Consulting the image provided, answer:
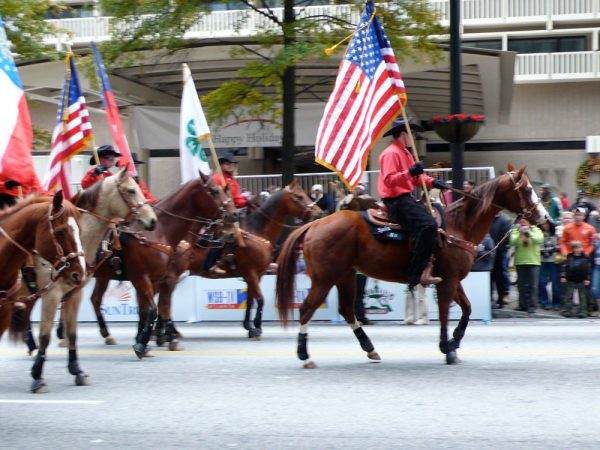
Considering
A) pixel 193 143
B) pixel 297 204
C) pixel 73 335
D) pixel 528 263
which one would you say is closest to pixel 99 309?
pixel 193 143

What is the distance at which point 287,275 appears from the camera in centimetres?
1057

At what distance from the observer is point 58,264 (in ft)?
26.8

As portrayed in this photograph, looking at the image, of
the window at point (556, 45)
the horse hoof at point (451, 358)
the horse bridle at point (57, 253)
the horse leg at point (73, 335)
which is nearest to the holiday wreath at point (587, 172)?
the window at point (556, 45)

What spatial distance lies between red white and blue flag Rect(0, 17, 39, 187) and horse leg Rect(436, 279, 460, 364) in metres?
4.61

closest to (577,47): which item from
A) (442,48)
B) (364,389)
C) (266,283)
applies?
(442,48)

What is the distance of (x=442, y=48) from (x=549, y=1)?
13.7 meters

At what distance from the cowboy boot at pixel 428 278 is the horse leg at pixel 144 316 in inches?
136

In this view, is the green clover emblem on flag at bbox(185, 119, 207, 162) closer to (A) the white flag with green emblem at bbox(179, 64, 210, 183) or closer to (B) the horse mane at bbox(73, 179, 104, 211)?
(A) the white flag with green emblem at bbox(179, 64, 210, 183)

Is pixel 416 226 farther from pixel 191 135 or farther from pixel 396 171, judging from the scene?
pixel 191 135

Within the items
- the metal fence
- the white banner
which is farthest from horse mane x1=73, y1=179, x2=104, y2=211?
the metal fence

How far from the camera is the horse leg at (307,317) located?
1002 centimetres

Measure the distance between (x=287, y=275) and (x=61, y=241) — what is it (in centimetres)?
320

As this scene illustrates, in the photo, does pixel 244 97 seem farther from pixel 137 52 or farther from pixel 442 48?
pixel 442 48

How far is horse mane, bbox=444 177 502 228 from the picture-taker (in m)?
10.6
